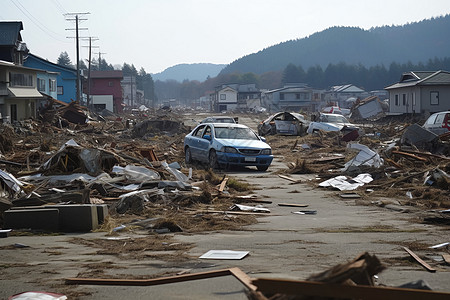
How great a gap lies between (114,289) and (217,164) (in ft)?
47.1

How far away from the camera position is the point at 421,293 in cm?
410

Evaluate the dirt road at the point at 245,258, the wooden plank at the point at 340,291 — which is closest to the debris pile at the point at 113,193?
the dirt road at the point at 245,258

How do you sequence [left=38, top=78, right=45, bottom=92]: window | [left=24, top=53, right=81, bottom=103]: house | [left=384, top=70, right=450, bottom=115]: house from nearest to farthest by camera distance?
[left=384, top=70, right=450, bottom=115]: house → [left=38, top=78, right=45, bottom=92]: window → [left=24, top=53, right=81, bottom=103]: house

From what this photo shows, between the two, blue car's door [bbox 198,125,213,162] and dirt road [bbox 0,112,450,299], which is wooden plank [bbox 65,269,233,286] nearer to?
dirt road [bbox 0,112,450,299]

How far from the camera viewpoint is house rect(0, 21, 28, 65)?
180ft

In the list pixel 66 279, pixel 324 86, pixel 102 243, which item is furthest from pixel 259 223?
pixel 324 86

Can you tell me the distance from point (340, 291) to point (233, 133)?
1784 cm

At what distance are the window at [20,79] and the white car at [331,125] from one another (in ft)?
87.4

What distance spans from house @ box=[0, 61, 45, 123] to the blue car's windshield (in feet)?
96.7

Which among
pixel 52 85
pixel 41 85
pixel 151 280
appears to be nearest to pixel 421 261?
pixel 151 280

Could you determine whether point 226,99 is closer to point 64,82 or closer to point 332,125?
point 64,82

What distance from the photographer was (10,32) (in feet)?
183

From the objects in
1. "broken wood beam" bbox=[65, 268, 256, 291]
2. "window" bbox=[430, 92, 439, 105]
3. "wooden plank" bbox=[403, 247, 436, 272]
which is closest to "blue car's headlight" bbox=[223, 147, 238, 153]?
"wooden plank" bbox=[403, 247, 436, 272]

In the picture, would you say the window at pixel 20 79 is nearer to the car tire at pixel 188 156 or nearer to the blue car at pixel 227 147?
the car tire at pixel 188 156
